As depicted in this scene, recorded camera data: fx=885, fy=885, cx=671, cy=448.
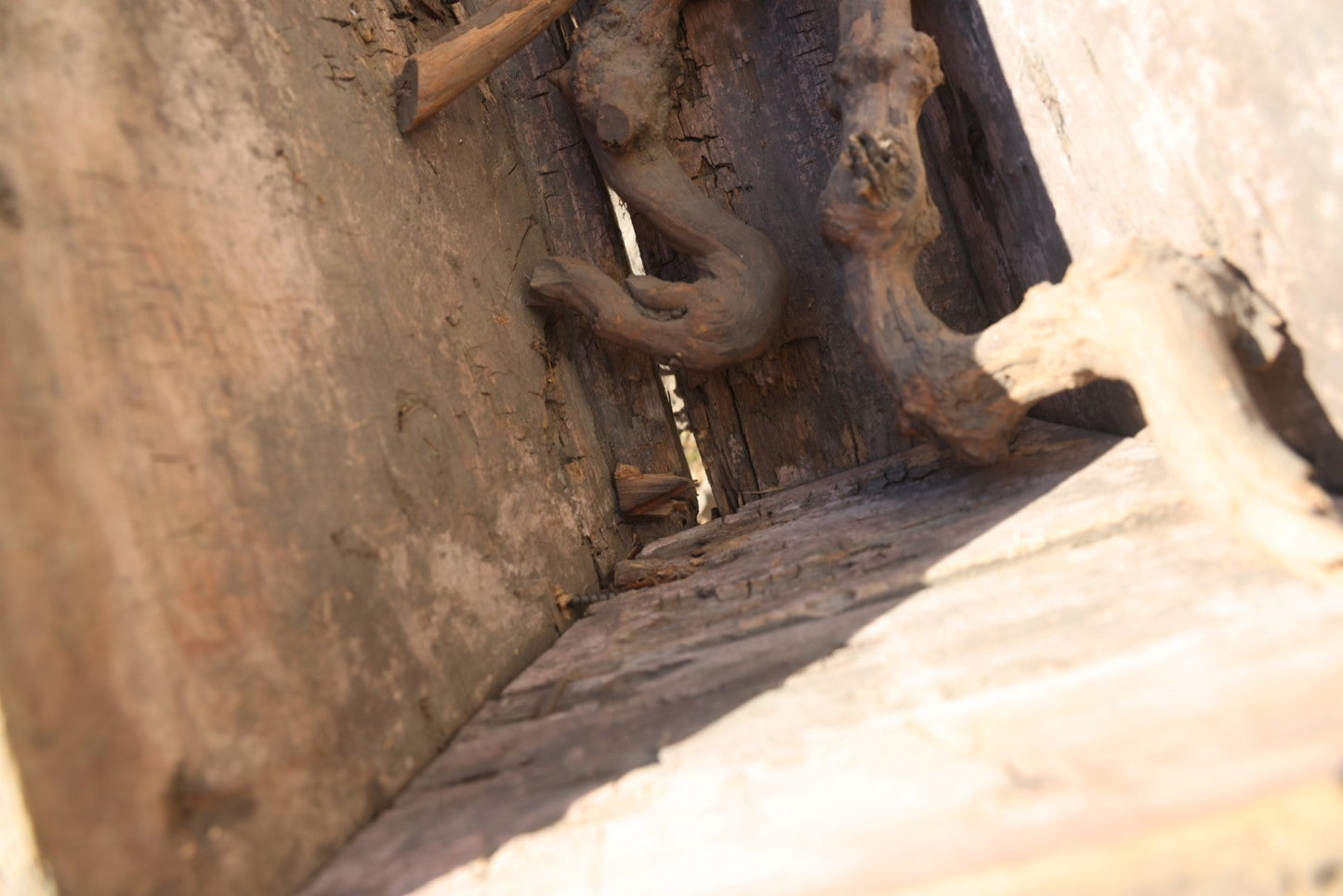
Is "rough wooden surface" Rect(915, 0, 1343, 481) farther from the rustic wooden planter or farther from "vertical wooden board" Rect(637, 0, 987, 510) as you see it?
"vertical wooden board" Rect(637, 0, 987, 510)

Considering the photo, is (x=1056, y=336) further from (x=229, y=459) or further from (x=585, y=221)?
(x=585, y=221)

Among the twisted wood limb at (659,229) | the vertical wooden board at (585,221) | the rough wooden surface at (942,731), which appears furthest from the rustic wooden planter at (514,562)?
the vertical wooden board at (585,221)

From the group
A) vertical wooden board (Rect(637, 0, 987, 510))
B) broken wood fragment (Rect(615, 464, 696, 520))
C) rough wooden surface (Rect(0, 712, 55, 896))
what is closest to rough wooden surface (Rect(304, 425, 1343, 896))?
rough wooden surface (Rect(0, 712, 55, 896))

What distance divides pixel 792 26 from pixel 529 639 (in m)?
2.22

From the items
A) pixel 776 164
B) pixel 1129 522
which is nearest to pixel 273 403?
pixel 1129 522

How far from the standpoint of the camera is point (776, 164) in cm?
Result: 301

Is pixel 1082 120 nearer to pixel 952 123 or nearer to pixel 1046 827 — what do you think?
pixel 952 123

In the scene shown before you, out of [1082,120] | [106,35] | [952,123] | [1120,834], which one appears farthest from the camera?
[952,123]

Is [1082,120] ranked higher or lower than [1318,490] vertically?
higher

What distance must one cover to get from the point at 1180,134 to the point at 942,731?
3.92 feet

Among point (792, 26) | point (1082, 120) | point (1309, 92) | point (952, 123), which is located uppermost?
point (792, 26)

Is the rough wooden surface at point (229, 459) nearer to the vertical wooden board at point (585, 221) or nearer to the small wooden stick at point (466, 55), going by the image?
the small wooden stick at point (466, 55)

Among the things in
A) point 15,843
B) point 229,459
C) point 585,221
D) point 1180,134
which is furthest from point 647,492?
point 15,843

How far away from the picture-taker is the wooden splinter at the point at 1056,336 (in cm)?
137
